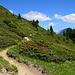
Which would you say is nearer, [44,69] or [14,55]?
[44,69]

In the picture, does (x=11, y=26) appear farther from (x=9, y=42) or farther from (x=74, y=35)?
(x=74, y=35)

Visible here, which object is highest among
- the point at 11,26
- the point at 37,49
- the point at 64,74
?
the point at 11,26

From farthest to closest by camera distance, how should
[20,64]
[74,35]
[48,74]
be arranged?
[74,35]
[20,64]
[48,74]

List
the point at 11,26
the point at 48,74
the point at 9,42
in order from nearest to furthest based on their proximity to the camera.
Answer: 1. the point at 48,74
2. the point at 9,42
3. the point at 11,26

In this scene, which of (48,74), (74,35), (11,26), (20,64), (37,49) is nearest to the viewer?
(48,74)

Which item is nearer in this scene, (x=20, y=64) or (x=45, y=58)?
(x=20, y=64)

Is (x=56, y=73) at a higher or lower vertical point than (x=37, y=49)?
lower

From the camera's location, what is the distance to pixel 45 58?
42.9 m

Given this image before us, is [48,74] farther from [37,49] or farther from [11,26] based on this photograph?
[11,26]

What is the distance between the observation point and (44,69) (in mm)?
35125

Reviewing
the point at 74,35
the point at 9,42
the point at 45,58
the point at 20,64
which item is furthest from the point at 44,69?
the point at 74,35

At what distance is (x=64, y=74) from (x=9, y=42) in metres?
21.7

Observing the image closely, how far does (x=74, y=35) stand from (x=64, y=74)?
94.6m

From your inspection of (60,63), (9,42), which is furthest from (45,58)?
(9,42)
